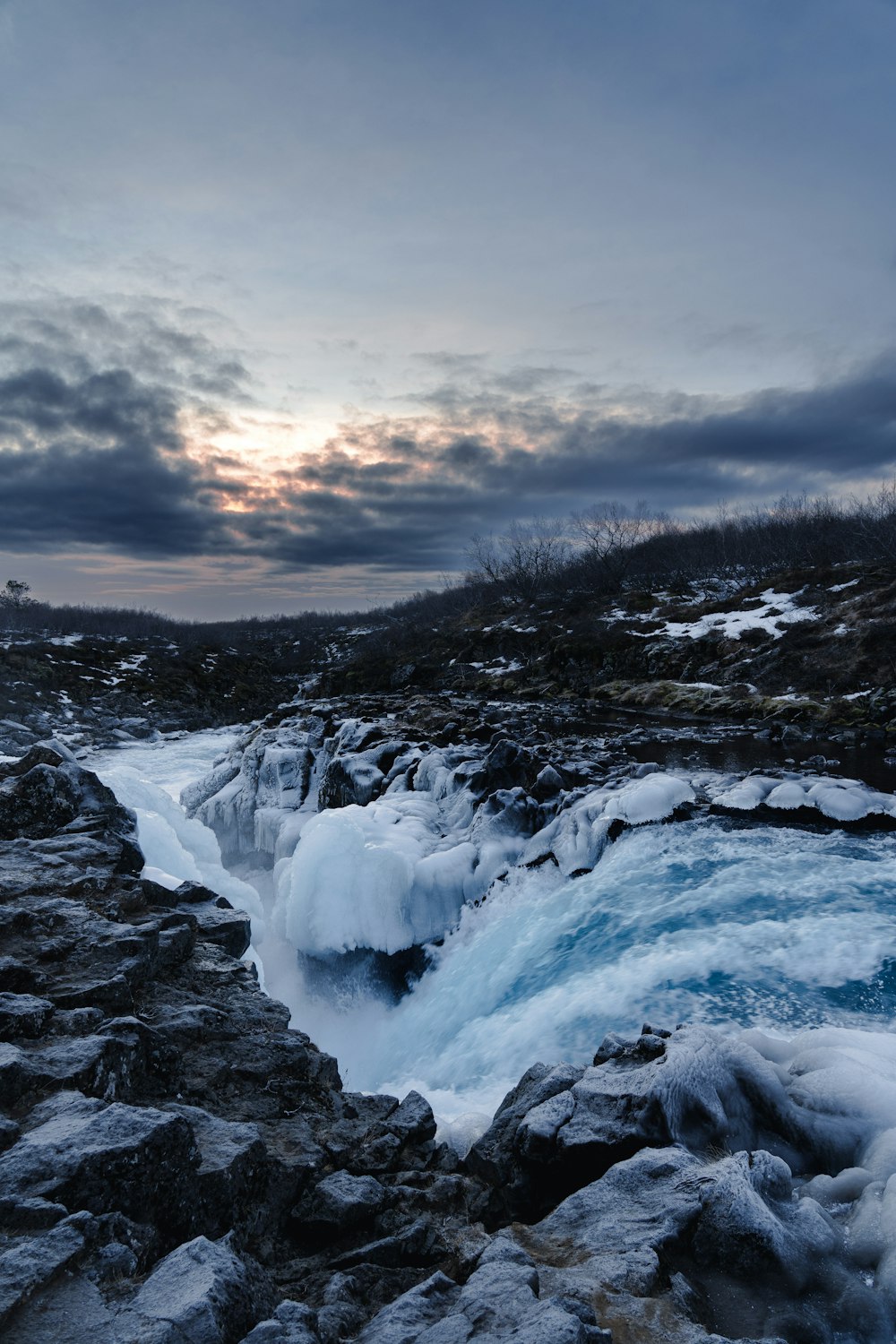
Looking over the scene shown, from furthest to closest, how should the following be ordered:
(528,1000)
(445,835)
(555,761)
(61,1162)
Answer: (555,761) < (445,835) < (528,1000) < (61,1162)

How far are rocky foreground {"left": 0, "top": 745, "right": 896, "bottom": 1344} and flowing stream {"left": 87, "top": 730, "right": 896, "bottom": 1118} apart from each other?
7.61 ft

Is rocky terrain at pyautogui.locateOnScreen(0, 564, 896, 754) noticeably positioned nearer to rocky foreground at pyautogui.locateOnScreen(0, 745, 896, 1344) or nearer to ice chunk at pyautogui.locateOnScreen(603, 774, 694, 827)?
ice chunk at pyautogui.locateOnScreen(603, 774, 694, 827)

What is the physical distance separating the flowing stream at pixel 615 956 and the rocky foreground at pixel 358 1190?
2.32 meters

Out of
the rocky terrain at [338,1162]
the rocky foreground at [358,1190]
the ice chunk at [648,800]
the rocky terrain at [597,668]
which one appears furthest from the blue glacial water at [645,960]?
the rocky terrain at [597,668]

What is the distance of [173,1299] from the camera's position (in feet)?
8.79

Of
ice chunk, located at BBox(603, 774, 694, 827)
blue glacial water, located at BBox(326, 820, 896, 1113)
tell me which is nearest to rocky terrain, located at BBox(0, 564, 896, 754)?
ice chunk, located at BBox(603, 774, 694, 827)

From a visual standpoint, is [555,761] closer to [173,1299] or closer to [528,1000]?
[528,1000]

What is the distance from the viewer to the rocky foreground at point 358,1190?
9.43ft

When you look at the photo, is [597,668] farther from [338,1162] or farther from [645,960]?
[338,1162]

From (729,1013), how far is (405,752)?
11.2 metres

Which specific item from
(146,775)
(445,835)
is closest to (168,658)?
(146,775)

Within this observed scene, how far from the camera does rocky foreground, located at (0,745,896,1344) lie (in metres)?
2.88

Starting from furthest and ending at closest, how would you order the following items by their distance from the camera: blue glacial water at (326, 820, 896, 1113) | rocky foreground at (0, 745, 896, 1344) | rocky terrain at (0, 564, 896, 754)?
Result: rocky terrain at (0, 564, 896, 754) < blue glacial water at (326, 820, 896, 1113) < rocky foreground at (0, 745, 896, 1344)

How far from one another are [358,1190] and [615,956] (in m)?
5.81
